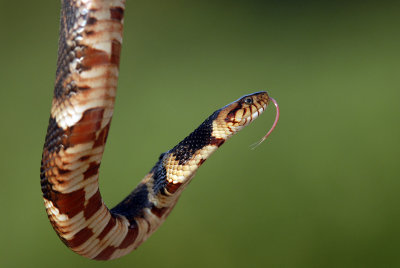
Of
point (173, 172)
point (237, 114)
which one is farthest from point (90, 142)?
point (237, 114)

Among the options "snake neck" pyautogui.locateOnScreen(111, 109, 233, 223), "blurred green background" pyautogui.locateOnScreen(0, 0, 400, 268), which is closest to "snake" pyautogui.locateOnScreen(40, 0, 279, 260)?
"snake neck" pyautogui.locateOnScreen(111, 109, 233, 223)

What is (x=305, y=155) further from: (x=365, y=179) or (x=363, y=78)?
(x=363, y=78)

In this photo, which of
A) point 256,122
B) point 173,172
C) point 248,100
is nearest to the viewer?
point 173,172

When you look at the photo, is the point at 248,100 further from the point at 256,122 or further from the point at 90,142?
the point at 256,122

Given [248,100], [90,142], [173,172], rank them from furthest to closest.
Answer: [248,100] < [173,172] < [90,142]

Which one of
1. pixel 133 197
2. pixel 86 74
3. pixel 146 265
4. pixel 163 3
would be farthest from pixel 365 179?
pixel 86 74

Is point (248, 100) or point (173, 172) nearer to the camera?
point (173, 172)
